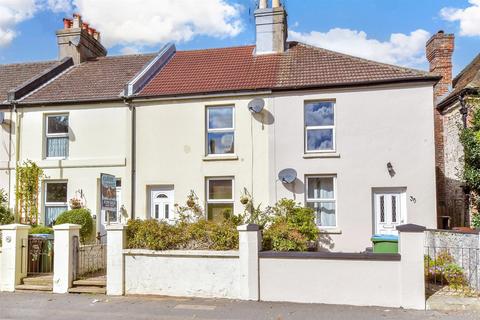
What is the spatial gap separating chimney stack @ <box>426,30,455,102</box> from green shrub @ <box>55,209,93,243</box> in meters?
13.6

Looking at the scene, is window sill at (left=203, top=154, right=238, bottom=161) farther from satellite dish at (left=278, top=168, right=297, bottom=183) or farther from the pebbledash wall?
the pebbledash wall

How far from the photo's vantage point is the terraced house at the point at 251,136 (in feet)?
42.7

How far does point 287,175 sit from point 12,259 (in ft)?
24.8

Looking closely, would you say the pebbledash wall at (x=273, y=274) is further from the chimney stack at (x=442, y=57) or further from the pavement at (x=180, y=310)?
the chimney stack at (x=442, y=57)

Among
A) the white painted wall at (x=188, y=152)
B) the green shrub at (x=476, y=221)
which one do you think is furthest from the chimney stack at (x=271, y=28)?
the green shrub at (x=476, y=221)

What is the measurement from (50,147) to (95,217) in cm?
305

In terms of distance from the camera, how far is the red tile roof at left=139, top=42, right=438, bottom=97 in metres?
13.6

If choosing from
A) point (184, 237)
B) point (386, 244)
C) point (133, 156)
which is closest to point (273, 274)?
point (184, 237)

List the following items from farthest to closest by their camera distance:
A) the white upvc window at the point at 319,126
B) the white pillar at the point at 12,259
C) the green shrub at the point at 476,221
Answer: the white upvc window at the point at 319,126, the green shrub at the point at 476,221, the white pillar at the point at 12,259

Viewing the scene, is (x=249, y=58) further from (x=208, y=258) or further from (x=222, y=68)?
(x=208, y=258)

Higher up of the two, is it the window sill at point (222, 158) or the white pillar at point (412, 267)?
the window sill at point (222, 158)

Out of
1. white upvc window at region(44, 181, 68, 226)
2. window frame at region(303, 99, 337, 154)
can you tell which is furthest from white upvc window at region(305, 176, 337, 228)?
white upvc window at region(44, 181, 68, 226)

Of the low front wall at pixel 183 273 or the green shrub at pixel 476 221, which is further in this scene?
the green shrub at pixel 476 221

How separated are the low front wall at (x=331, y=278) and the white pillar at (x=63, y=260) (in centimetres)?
439
